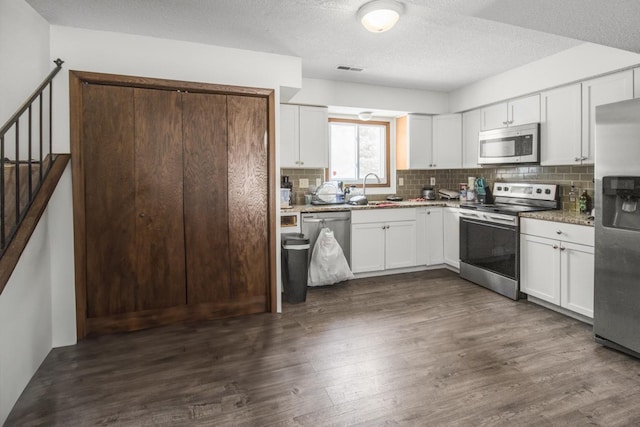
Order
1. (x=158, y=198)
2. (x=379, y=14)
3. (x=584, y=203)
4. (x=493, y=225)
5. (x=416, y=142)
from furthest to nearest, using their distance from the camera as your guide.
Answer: (x=416, y=142)
(x=493, y=225)
(x=584, y=203)
(x=158, y=198)
(x=379, y=14)

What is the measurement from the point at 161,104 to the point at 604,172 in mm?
3281

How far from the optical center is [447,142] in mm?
4992

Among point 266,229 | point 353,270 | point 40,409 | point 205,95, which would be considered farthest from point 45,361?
point 353,270

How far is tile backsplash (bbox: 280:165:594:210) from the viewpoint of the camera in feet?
12.3

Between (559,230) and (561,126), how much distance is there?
109cm

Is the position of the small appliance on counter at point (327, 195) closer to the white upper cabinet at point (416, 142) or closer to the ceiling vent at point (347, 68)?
the white upper cabinet at point (416, 142)

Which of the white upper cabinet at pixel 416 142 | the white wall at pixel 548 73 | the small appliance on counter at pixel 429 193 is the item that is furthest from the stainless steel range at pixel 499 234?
the white wall at pixel 548 73

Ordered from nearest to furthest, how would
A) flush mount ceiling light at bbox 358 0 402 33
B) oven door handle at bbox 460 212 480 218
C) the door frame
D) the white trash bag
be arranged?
1. flush mount ceiling light at bbox 358 0 402 33
2. the door frame
3. the white trash bag
4. oven door handle at bbox 460 212 480 218

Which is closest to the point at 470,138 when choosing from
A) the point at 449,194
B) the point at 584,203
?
the point at 449,194

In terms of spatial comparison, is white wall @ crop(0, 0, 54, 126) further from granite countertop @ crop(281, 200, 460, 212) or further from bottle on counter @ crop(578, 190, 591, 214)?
bottle on counter @ crop(578, 190, 591, 214)

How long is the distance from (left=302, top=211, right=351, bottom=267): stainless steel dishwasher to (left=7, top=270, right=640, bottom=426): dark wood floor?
3.31 feet

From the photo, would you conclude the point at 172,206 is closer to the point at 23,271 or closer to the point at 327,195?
the point at 23,271

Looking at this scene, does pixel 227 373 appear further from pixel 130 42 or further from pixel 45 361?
pixel 130 42

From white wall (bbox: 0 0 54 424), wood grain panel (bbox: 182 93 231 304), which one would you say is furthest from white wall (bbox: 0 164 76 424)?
wood grain panel (bbox: 182 93 231 304)
